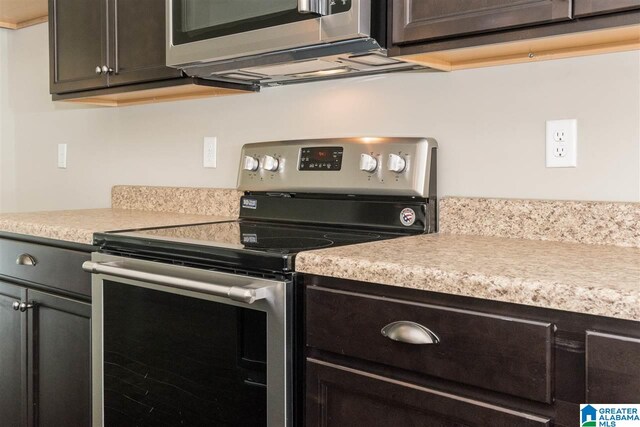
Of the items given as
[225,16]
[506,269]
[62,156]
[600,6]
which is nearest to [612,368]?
[506,269]

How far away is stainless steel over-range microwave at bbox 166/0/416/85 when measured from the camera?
1.40m

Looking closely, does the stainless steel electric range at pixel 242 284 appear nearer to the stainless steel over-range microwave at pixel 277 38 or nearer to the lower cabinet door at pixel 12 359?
the stainless steel over-range microwave at pixel 277 38

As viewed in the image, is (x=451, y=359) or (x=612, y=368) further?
(x=451, y=359)

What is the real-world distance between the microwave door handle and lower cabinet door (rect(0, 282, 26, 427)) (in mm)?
1219

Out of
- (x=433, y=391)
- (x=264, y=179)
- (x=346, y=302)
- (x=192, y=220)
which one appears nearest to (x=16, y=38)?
(x=192, y=220)

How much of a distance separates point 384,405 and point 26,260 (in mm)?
1263

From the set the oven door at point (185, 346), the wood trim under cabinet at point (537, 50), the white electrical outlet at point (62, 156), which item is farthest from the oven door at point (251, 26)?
the white electrical outlet at point (62, 156)

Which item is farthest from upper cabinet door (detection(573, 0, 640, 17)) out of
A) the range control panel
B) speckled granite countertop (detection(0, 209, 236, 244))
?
speckled granite countertop (detection(0, 209, 236, 244))

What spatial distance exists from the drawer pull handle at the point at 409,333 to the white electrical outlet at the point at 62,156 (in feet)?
7.29

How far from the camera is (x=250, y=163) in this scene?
193 centimetres

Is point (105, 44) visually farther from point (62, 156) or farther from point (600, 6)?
point (600, 6)

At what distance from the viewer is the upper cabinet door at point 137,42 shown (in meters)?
1.93

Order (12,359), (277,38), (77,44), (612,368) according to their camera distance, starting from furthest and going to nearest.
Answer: (77,44) < (12,359) < (277,38) < (612,368)

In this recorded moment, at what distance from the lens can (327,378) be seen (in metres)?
1.19
